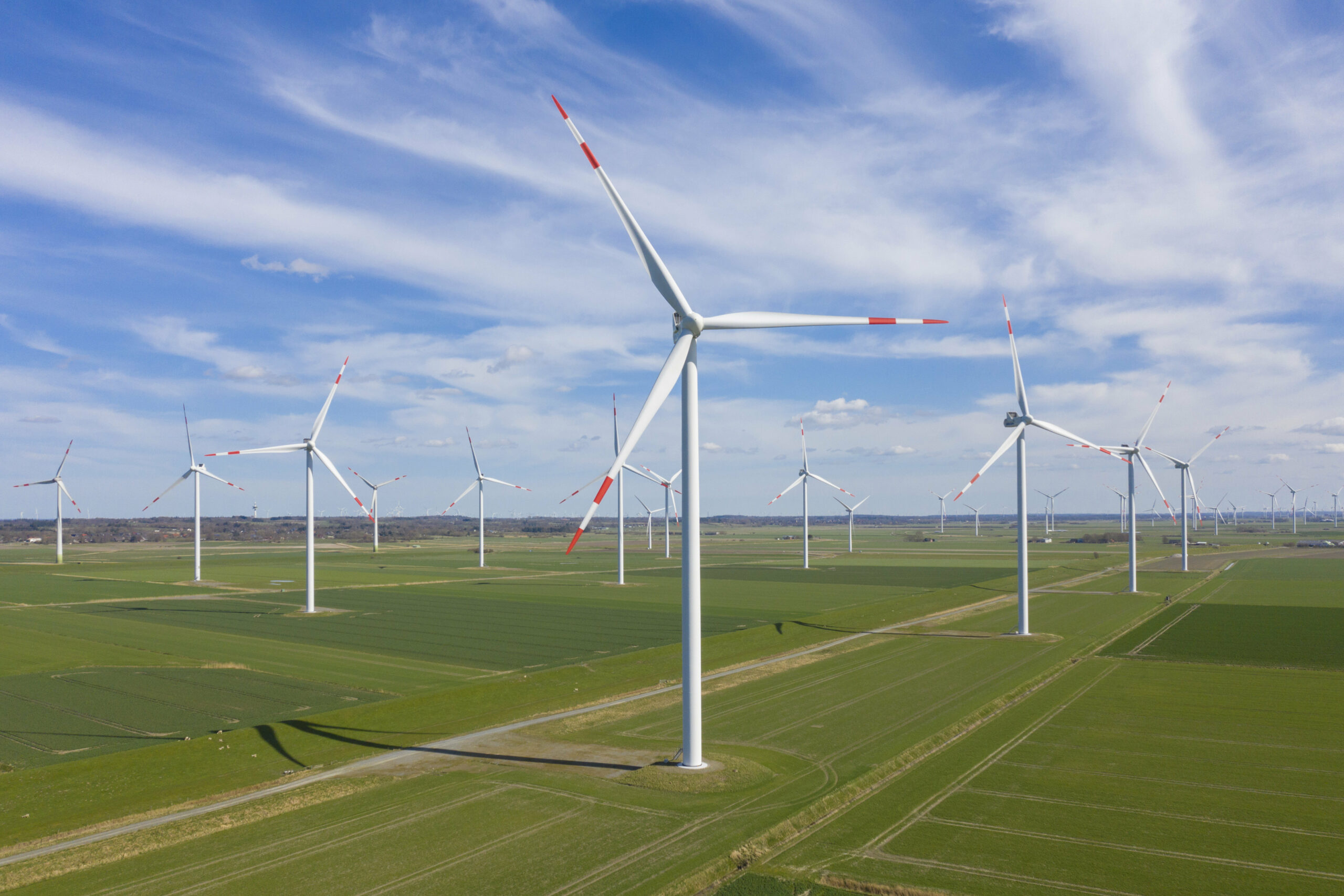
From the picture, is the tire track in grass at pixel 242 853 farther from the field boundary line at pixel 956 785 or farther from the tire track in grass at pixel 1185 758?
the tire track in grass at pixel 1185 758

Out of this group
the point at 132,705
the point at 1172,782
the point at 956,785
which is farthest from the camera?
the point at 132,705

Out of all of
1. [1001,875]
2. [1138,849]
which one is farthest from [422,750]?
[1138,849]

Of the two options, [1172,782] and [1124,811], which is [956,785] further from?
[1172,782]

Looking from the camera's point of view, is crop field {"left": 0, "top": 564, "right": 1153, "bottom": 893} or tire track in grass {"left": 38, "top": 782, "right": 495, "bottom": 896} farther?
crop field {"left": 0, "top": 564, "right": 1153, "bottom": 893}

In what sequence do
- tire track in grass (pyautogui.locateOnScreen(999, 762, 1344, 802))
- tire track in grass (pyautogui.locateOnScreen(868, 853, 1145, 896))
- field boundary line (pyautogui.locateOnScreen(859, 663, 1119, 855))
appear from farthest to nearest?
tire track in grass (pyautogui.locateOnScreen(999, 762, 1344, 802))
field boundary line (pyautogui.locateOnScreen(859, 663, 1119, 855))
tire track in grass (pyautogui.locateOnScreen(868, 853, 1145, 896))

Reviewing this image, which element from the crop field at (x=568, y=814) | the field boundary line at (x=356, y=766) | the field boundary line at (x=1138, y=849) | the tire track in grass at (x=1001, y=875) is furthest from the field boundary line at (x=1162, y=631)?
the tire track in grass at (x=1001, y=875)

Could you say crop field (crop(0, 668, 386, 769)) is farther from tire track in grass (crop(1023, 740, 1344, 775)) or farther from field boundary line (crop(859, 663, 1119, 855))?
tire track in grass (crop(1023, 740, 1344, 775))

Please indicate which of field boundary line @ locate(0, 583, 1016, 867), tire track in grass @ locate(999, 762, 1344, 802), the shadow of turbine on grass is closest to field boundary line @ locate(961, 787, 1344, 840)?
tire track in grass @ locate(999, 762, 1344, 802)
